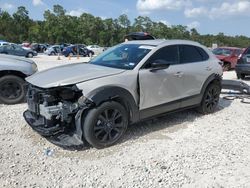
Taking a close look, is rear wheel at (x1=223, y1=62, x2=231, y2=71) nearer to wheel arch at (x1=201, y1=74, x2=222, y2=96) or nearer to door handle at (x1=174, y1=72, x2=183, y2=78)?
wheel arch at (x1=201, y1=74, x2=222, y2=96)

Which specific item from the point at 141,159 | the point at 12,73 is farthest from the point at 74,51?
the point at 141,159

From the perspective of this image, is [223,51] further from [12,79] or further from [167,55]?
[12,79]

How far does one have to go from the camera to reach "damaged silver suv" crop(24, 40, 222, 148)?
5215 mm

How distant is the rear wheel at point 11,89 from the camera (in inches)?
319

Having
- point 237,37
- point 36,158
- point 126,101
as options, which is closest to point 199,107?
point 126,101

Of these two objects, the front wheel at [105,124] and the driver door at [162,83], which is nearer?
the front wheel at [105,124]

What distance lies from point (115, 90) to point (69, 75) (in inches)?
30.3

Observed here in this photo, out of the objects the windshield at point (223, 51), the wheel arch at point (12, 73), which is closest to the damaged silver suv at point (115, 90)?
the wheel arch at point (12, 73)

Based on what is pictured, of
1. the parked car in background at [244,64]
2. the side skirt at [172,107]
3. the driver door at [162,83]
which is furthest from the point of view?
the parked car in background at [244,64]

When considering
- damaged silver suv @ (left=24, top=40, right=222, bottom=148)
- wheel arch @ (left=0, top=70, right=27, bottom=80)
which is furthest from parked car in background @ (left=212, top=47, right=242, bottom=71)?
wheel arch @ (left=0, top=70, right=27, bottom=80)

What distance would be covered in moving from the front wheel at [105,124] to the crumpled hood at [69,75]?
20.6 inches

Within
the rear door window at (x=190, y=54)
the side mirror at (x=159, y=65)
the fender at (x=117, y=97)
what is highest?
the rear door window at (x=190, y=54)

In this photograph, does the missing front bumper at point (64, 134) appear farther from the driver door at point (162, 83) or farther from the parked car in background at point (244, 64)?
the parked car in background at point (244, 64)

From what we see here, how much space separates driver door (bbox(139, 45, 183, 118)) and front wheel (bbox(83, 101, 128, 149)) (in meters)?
0.53
